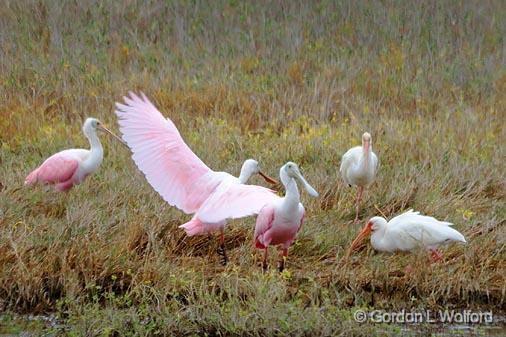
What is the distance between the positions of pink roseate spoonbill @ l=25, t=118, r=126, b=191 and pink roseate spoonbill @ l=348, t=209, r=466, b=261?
87.4 inches

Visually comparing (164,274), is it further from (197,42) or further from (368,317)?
(197,42)

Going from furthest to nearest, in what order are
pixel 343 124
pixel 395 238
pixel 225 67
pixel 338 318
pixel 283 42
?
pixel 283 42 → pixel 225 67 → pixel 343 124 → pixel 395 238 → pixel 338 318

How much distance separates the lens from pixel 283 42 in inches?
555

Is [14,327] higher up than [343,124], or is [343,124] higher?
[14,327]

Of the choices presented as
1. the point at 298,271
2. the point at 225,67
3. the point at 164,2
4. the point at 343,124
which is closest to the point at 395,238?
the point at 298,271

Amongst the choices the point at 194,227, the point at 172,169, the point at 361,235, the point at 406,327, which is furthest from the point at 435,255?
the point at 172,169

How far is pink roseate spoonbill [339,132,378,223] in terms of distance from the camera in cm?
908

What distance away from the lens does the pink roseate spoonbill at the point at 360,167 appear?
9078mm

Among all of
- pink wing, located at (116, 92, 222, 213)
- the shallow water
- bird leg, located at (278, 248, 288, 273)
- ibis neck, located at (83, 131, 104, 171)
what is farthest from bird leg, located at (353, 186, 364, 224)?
ibis neck, located at (83, 131, 104, 171)

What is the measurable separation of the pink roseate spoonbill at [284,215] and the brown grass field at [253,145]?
0.26m

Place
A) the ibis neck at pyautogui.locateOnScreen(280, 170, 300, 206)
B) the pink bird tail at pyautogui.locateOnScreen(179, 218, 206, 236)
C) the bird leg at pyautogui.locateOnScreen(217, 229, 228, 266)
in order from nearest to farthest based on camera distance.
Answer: the ibis neck at pyautogui.locateOnScreen(280, 170, 300, 206) < the pink bird tail at pyautogui.locateOnScreen(179, 218, 206, 236) < the bird leg at pyautogui.locateOnScreen(217, 229, 228, 266)

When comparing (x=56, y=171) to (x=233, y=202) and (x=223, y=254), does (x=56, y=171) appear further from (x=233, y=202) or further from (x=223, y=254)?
(x=233, y=202)

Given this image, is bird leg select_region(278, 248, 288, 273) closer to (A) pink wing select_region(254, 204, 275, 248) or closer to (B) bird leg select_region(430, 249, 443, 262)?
(A) pink wing select_region(254, 204, 275, 248)

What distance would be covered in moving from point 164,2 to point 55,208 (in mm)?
7079
